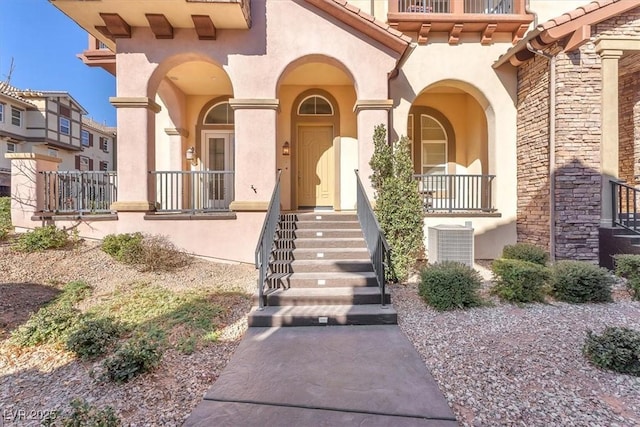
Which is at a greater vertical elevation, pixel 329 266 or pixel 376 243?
pixel 376 243

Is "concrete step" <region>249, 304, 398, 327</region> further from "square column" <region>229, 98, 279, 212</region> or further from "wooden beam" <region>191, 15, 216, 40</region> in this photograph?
"wooden beam" <region>191, 15, 216, 40</region>

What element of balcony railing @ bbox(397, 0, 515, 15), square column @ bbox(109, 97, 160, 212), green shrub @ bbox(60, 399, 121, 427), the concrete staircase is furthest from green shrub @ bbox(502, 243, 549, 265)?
square column @ bbox(109, 97, 160, 212)

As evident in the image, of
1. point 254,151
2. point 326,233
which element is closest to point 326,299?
point 326,233

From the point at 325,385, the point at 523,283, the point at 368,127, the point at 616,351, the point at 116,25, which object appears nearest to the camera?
the point at 325,385

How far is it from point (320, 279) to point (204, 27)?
18.6 ft

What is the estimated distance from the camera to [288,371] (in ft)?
10.6

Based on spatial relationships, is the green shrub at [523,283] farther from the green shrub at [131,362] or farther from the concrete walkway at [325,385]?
the green shrub at [131,362]

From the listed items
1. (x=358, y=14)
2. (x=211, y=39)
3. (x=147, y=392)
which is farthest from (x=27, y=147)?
(x=147, y=392)

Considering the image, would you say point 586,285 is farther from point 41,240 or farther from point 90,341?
point 41,240

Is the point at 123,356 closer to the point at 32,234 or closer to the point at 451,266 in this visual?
the point at 451,266

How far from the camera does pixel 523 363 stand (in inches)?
131

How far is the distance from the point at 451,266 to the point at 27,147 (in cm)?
3169

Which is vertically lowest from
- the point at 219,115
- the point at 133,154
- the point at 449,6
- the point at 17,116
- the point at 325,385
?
the point at 325,385

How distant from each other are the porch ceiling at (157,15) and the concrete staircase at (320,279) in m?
4.15
